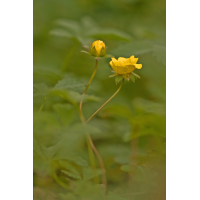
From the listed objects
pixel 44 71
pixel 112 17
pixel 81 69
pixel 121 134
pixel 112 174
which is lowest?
pixel 112 174

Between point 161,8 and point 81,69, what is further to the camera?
point 161,8

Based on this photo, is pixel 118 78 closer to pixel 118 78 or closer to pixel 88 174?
pixel 118 78

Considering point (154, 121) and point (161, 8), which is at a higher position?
point (161, 8)

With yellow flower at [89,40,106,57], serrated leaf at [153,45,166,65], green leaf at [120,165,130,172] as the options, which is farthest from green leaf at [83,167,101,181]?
serrated leaf at [153,45,166,65]

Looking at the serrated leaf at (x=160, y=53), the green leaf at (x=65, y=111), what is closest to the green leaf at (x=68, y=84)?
the green leaf at (x=65, y=111)

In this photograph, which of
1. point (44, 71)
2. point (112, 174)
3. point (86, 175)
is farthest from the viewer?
point (44, 71)

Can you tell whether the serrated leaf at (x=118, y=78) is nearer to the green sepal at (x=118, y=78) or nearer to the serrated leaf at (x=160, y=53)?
the green sepal at (x=118, y=78)

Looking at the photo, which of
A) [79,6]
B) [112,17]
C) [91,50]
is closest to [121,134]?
[91,50]

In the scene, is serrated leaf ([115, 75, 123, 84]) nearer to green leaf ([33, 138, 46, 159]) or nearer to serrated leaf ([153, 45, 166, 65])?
serrated leaf ([153, 45, 166, 65])
